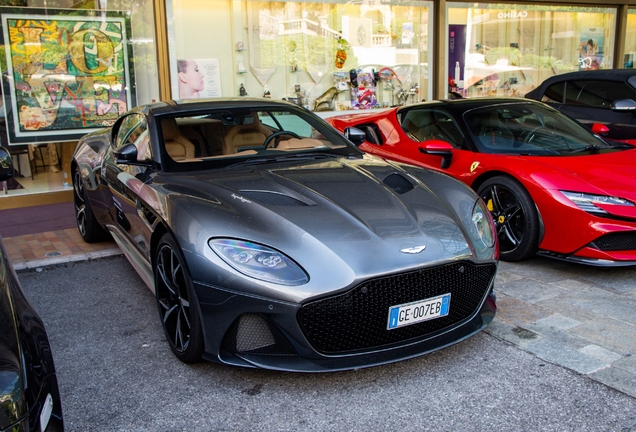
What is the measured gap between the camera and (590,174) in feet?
15.0

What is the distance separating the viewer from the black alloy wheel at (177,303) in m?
3.07

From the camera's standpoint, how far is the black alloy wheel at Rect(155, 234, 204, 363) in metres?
3.07

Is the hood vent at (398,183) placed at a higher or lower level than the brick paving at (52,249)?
higher

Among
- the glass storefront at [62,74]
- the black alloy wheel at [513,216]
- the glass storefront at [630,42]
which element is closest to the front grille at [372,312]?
the black alloy wheel at [513,216]

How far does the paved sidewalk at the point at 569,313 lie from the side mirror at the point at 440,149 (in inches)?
41.9

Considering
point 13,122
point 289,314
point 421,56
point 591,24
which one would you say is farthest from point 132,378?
point 591,24

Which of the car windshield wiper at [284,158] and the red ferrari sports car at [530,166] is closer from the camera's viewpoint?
the car windshield wiper at [284,158]

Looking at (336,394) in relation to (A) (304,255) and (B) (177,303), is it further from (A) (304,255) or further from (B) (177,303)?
(B) (177,303)

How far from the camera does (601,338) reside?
11.5ft

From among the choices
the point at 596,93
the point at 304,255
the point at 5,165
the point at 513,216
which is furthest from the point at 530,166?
the point at 5,165

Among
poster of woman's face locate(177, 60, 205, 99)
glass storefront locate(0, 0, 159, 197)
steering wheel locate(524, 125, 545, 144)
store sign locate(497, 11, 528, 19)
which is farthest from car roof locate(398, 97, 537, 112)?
store sign locate(497, 11, 528, 19)

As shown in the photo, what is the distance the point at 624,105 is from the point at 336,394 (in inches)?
188

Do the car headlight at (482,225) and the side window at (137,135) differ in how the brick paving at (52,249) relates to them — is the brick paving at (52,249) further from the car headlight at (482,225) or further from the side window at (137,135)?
the car headlight at (482,225)

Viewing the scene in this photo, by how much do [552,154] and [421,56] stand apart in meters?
5.71
